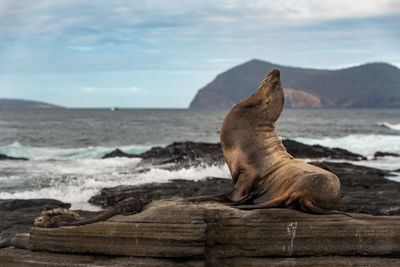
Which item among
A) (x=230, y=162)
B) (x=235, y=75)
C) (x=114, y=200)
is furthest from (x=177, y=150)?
(x=235, y=75)

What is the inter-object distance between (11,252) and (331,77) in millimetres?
A: 182018

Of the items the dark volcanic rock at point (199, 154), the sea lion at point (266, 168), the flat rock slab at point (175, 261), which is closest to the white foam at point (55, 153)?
the dark volcanic rock at point (199, 154)

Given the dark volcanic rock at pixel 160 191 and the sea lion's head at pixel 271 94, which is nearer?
the sea lion's head at pixel 271 94

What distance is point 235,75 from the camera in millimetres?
176125

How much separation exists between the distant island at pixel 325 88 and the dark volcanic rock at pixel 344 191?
146 metres

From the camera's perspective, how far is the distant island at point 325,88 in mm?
162875

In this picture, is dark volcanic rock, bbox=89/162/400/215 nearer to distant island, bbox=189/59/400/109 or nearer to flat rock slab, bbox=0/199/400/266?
flat rock slab, bbox=0/199/400/266

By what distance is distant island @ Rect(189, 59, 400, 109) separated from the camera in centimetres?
16288

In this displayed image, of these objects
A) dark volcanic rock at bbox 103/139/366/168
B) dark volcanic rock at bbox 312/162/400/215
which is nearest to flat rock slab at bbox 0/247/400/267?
dark volcanic rock at bbox 312/162/400/215

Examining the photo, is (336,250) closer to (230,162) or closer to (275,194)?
(275,194)

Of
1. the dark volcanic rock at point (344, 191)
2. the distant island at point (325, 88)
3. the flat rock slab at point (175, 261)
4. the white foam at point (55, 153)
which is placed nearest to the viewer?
the flat rock slab at point (175, 261)

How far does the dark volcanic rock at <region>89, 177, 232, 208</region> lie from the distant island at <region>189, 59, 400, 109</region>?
146180mm

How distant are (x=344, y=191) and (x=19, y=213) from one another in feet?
21.9

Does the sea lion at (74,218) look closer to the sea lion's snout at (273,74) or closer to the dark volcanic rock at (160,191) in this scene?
the sea lion's snout at (273,74)
